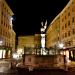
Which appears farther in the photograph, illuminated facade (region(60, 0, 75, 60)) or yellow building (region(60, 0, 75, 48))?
yellow building (region(60, 0, 75, 48))

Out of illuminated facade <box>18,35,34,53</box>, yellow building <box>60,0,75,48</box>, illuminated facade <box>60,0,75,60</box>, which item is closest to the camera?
illuminated facade <box>60,0,75,60</box>

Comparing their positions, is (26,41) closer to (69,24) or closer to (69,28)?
(69,24)

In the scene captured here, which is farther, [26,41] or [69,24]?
[26,41]

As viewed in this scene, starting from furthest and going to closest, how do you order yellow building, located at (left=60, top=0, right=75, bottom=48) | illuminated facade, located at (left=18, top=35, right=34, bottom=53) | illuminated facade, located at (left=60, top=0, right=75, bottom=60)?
illuminated facade, located at (left=18, top=35, right=34, bottom=53)
yellow building, located at (left=60, top=0, right=75, bottom=48)
illuminated facade, located at (left=60, top=0, right=75, bottom=60)

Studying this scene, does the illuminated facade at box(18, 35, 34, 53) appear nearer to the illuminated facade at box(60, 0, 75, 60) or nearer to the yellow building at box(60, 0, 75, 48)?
the yellow building at box(60, 0, 75, 48)

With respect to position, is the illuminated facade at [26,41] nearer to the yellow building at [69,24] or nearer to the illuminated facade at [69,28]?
the yellow building at [69,24]

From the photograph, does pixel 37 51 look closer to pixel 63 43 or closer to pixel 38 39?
pixel 63 43

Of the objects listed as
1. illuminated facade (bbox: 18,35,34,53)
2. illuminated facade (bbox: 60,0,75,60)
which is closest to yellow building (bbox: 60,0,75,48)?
illuminated facade (bbox: 60,0,75,60)

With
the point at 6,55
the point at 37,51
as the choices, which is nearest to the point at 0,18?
the point at 6,55

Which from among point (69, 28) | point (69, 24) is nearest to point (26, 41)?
point (69, 24)

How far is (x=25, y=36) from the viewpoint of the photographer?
161750mm

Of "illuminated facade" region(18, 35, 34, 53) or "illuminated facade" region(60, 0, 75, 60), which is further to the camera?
"illuminated facade" region(18, 35, 34, 53)

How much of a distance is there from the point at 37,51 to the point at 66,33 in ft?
73.0

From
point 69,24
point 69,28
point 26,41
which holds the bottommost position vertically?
point 69,28
